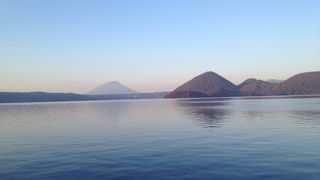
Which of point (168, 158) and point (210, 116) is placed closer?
point (168, 158)

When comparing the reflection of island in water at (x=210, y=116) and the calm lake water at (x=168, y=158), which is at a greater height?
the reflection of island in water at (x=210, y=116)

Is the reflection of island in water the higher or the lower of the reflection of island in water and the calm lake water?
the higher

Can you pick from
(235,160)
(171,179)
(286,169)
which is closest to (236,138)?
(235,160)

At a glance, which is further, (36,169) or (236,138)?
(236,138)

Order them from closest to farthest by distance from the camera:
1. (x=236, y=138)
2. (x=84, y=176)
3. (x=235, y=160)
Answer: (x=84, y=176)
(x=235, y=160)
(x=236, y=138)

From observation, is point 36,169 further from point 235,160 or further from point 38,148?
point 235,160

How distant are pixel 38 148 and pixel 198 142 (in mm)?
18379

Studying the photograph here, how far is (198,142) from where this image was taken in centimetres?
4103

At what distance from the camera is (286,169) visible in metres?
25.3

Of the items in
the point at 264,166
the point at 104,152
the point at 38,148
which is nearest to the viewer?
the point at 264,166

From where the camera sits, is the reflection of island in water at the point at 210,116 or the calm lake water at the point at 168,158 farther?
the reflection of island in water at the point at 210,116

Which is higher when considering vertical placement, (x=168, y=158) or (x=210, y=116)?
(x=210, y=116)

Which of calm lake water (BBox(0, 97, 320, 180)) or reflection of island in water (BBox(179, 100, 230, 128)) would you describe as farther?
reflection of island in water (BBox(179, 100, 230, 128))

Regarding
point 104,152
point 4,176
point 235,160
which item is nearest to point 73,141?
point 104,152
